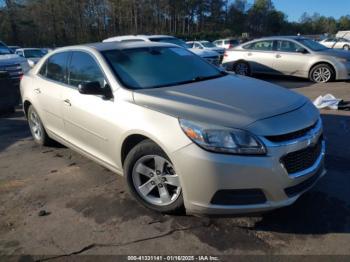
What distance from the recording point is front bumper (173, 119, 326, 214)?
9.62ft

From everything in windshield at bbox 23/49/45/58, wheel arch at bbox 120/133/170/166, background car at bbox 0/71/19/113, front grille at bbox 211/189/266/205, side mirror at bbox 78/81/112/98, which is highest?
side mirror at bbox 78/81/112/98

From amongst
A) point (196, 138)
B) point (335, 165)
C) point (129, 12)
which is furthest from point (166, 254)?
point (129, 12)

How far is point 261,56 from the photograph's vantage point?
1278 cm

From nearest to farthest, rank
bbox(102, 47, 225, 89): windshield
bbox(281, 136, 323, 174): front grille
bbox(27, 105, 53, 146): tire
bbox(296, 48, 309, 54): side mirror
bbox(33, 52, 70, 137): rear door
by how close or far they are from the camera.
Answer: bbox(281, 136, 323, 174): front grille, bbox(102, 47, 225, 89): windshield, bbox(33, 52, 70, 137): rear door, bbox(27, 105, 53, 146): tire, bbox(296, 48, 309, 54): side mirror

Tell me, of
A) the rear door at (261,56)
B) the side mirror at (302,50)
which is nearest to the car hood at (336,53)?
the side mirror at (302,50)

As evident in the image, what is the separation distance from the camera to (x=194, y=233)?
327cm

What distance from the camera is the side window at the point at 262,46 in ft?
41.6

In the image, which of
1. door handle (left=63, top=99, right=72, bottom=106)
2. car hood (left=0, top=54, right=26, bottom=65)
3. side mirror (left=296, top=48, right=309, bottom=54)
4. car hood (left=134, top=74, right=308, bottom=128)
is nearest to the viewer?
car hood (left=134, top=74, right=308, bottom=128)

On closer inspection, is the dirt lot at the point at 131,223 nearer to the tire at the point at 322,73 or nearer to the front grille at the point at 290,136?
the front grille at the point at 290,136

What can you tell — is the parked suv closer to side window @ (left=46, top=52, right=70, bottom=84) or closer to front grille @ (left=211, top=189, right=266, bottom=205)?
side window @ (left=46, top=52, right=70, bottom=84)

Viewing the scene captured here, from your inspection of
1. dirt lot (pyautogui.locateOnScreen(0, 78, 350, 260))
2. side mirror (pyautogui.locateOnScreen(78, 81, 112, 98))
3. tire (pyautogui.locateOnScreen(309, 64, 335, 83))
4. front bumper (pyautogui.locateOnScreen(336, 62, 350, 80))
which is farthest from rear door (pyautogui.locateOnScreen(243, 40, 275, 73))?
side mirror (pyautogui.locateOnScreen(78, 81, 112, 98))

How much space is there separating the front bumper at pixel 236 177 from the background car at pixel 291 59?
9175 millimetres

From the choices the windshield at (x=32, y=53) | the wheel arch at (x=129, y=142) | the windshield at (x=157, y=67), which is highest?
the windshield at (x=157, y=67)

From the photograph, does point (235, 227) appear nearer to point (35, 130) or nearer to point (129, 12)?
point (35, 130)
